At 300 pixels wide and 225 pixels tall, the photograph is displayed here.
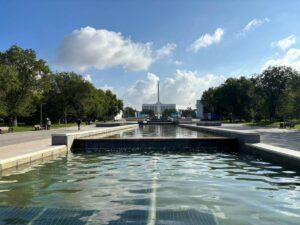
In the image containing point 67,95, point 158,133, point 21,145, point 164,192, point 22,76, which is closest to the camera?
point 164,192

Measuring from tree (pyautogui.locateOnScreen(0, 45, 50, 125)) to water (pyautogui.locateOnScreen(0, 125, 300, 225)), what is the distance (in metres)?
47.2

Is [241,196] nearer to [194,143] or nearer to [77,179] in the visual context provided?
[77,179]

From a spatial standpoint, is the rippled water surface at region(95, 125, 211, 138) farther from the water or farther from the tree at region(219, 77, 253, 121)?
the tree at region(219, 77, 253, 121)

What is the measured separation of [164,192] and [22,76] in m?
56.8

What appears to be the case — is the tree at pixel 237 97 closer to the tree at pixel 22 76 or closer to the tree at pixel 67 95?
the tree at pixel 67 95

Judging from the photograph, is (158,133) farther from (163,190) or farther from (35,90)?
(163,190)

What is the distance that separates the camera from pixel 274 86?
71812 millimetres

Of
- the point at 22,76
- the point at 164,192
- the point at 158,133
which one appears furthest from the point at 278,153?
the point at 22,76

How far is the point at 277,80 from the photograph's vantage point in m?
71.2

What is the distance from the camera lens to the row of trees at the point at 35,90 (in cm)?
6162

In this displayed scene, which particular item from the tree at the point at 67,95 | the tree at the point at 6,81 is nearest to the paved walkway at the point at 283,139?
the tree at the point at 6,81

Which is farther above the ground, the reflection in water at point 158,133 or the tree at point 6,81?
the tree at point 6,81

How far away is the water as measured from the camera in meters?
10.5

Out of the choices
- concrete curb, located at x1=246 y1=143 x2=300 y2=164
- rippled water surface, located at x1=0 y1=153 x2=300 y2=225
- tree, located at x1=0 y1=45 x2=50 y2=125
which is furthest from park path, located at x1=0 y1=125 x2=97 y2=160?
tree, located at x1=0 y1=45 x2=50 y2=125
